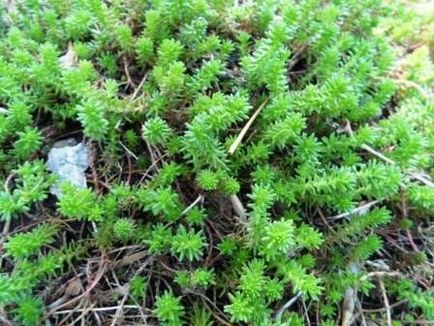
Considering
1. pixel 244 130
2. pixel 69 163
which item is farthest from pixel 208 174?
pixel 69 163

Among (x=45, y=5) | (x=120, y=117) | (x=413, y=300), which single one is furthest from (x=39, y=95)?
(x=413, y=300)

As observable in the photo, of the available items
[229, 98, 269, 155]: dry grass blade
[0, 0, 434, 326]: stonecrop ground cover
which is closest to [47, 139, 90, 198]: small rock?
[0, 0, 434, 326]: stonecrop ground cover

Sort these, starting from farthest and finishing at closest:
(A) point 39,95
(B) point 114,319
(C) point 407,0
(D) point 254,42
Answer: (C) point 407,0, (D) point 254,42, (A) point 39,95, (B) point 114,319

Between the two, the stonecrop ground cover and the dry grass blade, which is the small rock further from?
the dry grass blade

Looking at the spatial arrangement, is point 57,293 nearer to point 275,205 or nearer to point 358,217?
point 275,205

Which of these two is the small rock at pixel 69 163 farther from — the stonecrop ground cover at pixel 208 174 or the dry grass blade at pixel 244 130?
the dry grass blade at pixel 244 130
